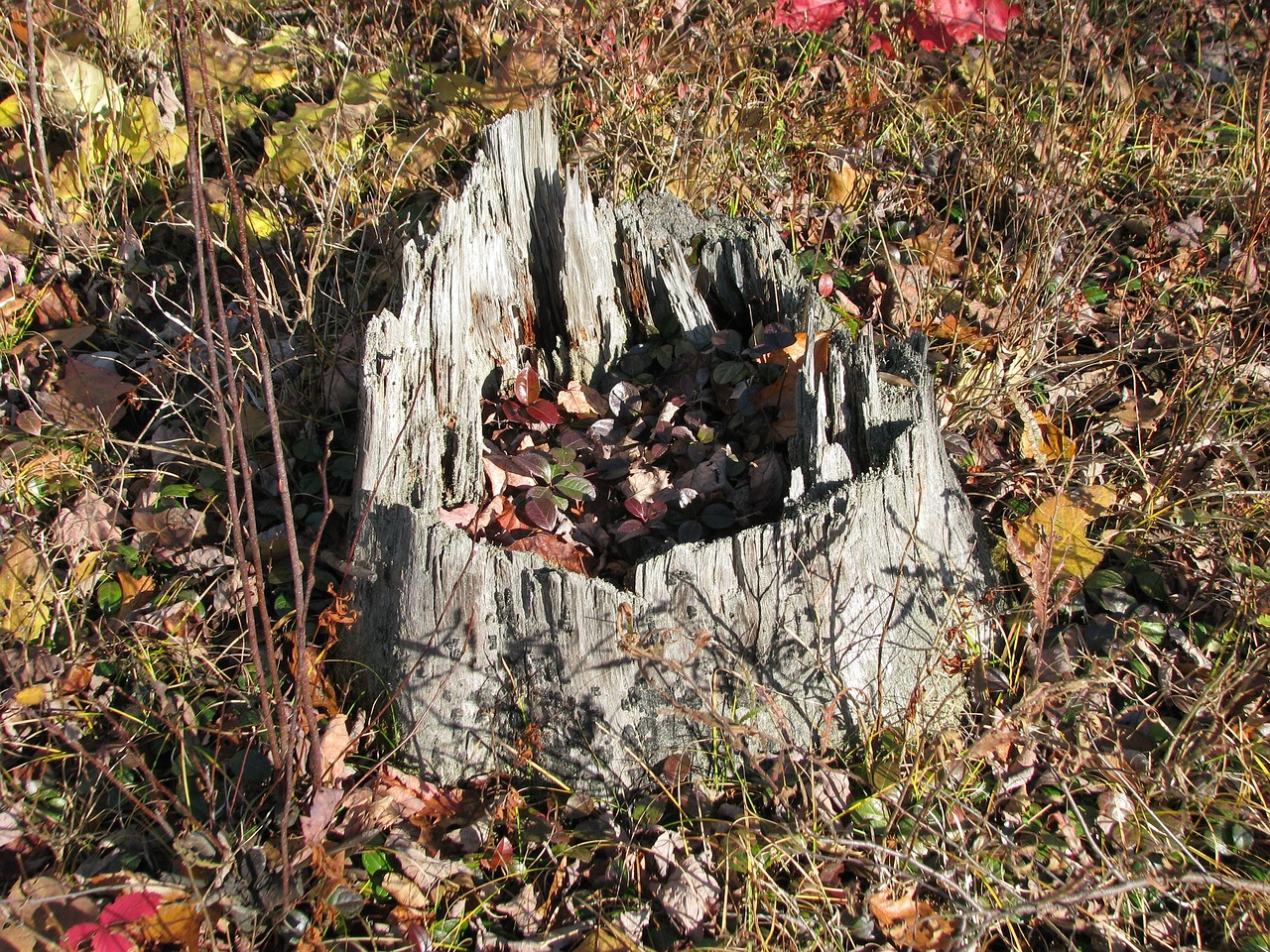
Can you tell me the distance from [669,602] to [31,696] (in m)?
1.76

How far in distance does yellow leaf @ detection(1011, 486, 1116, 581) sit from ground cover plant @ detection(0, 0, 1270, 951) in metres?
0.02

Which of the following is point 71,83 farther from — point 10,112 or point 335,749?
point 335,749

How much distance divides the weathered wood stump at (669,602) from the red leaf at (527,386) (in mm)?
184

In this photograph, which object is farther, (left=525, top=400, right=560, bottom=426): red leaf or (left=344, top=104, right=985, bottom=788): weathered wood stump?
(left=525, top=400, right=560, bottom=426): red leaf

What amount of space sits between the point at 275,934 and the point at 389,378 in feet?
4.70

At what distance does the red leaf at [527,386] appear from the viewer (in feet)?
9.39

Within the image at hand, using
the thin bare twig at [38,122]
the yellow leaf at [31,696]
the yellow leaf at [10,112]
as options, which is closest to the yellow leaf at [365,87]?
the thin bare twig at [38,122]

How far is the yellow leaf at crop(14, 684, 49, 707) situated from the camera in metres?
2.33

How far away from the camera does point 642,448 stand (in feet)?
9.26

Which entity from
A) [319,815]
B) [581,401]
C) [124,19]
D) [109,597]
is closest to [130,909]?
[319,815]

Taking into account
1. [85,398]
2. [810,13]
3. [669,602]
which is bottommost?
[669,602]

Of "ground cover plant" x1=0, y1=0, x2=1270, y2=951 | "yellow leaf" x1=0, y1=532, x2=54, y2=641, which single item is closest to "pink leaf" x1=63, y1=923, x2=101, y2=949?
"ground cover plant" x1=0, y1=0, x2=1270, y2=951

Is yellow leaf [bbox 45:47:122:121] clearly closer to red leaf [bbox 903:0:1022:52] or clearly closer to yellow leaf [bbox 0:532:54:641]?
yellow leaf [bbox 0:532:54:641]

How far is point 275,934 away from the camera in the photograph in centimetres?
202
